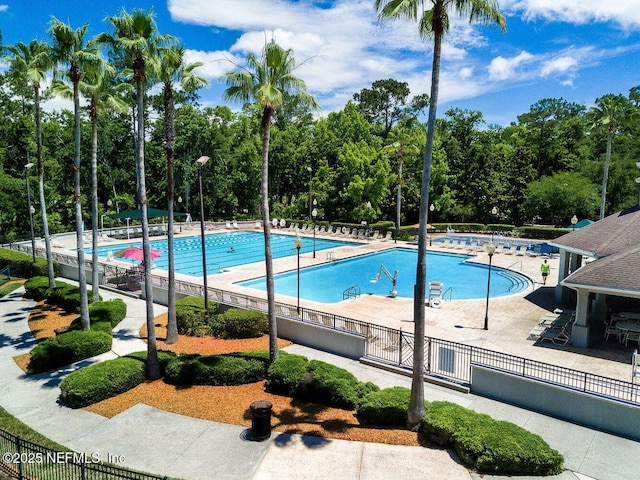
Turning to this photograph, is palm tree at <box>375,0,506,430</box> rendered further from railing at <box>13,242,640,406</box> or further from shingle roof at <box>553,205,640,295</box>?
shingle roof at <box>553,205,640,295</box>

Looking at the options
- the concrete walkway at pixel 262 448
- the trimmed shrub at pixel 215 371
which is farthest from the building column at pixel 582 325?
the trimmed shrub at pixel 215 371

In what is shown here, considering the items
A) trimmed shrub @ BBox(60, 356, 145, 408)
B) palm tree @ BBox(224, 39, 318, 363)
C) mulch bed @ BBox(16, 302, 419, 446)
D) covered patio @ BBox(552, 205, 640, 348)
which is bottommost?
mulch bed @ BBox(16, 302, 419, 446)

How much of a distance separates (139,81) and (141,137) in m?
1.73

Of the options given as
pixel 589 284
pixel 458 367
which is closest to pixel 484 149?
pixel 589 284

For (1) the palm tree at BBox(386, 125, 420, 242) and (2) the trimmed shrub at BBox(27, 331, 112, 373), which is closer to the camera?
(2) the trimmed shrub at BBox(27, 331, 112, 373)

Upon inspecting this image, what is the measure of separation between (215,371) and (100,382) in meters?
3.09

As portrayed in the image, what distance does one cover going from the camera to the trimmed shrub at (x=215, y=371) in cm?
1262

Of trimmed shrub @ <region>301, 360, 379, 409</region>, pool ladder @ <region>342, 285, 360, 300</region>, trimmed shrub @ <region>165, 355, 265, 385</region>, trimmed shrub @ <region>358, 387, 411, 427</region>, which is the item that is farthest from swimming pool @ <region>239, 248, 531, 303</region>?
trimmed shrub @ <region>358, 387, 411, 427</region>

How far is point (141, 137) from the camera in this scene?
45.8ft

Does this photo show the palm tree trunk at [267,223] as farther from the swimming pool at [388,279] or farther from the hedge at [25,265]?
the hedge at [25,265]

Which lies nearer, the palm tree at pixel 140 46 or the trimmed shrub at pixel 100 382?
the trimmed shrub at pixel 100 382

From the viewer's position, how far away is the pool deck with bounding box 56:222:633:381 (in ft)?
46.7

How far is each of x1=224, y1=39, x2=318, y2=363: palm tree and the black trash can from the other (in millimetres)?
3373

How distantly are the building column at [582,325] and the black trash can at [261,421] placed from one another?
11.6 m
